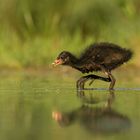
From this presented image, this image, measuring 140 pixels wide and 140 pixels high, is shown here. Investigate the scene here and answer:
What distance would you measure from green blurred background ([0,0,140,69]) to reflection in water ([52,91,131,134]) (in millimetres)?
7596

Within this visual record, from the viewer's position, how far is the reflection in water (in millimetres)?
7129

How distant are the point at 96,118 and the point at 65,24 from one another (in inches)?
381

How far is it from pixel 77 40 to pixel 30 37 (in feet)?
4.15

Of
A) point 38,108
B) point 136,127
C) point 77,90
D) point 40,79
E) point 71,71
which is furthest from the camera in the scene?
point 71,71

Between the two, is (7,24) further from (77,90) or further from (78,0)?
(77,90)

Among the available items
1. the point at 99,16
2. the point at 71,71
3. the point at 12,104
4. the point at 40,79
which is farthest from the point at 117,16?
the point at 12,104

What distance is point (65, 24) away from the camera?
56.8 feet

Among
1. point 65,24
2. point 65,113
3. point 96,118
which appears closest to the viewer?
point 96,118

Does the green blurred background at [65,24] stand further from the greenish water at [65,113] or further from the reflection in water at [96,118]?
the reflection in water at [96,118]

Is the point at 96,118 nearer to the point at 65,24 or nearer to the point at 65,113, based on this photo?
the point at 65,113

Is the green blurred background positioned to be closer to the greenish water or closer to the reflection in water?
the greenish water

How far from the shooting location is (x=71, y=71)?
16.2 m

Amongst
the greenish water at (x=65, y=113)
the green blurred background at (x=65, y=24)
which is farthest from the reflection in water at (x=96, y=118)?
the green blurred background at (x=65, y=24)

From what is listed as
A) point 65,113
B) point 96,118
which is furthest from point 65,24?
point 96,118
